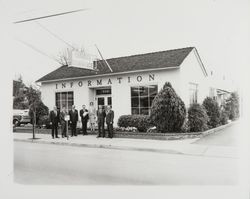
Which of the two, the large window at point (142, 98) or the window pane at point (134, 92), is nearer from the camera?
the large window at point (142, 98)

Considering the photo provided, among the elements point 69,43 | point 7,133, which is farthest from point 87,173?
point 69,43

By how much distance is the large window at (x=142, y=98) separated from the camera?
12.6 meters

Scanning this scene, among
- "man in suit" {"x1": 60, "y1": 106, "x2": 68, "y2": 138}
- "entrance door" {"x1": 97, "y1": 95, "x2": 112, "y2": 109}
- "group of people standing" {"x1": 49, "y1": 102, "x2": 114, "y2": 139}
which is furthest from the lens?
"entrance door" {"x1": 97, "y1": 95, "x2": 112, "y2": 109}

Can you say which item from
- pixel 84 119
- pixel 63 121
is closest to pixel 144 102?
pixel 84 119

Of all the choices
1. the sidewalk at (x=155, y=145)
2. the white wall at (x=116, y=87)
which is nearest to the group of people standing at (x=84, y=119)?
the sidewalk at (x=155, y=145)

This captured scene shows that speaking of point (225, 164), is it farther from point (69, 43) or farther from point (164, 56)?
point (164, 56)

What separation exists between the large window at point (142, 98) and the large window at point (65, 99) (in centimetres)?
361

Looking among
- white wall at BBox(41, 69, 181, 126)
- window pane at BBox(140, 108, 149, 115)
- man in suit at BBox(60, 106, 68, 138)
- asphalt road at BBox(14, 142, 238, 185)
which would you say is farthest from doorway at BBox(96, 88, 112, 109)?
asphalt road at BBox(14, 142, 238, 185)

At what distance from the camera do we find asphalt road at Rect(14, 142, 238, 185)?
549cm

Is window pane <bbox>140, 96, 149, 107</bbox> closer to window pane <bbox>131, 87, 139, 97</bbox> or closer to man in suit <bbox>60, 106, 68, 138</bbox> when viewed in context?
window pane <bbox>131, 87, 139, 97</bbox>

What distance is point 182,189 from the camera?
5.16 meters

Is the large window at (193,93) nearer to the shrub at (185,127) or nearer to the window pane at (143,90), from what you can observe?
the shrub at (185,127)

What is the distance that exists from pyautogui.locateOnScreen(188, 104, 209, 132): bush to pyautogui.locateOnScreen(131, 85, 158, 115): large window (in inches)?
70.7

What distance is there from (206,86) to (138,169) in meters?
9.62
